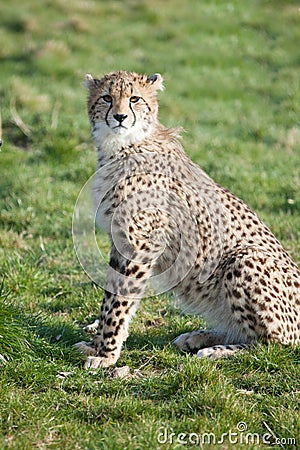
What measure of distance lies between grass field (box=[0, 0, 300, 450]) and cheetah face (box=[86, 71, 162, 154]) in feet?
3.63

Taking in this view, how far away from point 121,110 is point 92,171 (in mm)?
2990

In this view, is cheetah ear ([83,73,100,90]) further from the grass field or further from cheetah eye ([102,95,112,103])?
the grass field

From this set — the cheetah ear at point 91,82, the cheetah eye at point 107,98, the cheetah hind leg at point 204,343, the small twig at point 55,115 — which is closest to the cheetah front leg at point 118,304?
the cheetah hind leg at point 204,343

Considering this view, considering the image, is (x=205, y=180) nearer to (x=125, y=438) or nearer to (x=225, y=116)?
(x=125, y=438)

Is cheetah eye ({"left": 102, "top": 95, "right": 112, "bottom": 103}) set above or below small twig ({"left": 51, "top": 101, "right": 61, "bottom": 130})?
above

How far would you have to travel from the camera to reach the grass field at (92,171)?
3541mm

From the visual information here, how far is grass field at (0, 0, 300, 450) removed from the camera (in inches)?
139

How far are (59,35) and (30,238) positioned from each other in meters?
5.87

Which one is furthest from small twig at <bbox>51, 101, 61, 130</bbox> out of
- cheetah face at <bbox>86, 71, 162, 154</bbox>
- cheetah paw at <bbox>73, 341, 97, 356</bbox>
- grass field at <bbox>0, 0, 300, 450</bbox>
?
cheetah paw at <bbox>73, 341, 97, 356</bbox>

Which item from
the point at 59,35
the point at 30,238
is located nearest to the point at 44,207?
the point at 30,238

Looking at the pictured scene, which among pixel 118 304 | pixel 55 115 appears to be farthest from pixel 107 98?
pixel 55 115

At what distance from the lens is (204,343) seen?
15.1 ft

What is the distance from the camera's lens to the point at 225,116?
9.50 meters

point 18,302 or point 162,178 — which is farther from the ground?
point 162,178
